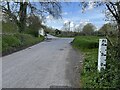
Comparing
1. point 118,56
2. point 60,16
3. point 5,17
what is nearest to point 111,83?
point 118,56

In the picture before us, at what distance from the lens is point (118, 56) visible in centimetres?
693

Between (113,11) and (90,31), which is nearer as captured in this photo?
(113,11)

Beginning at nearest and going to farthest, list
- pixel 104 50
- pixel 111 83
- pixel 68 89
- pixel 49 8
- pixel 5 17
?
1. pixel 111 83
2. pixel 68 89
3. pixel 104 50
4. pixel 5 17
5. pixel 49 8

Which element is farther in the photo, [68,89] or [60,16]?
[60,16]

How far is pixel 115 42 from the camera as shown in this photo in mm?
7301

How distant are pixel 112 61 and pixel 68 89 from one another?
5.65ft

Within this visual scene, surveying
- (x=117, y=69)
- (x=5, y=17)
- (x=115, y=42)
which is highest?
(x=5, y=17)

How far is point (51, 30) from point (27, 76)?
259 ft

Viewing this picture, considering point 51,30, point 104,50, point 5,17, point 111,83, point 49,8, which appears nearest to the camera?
point 111,83

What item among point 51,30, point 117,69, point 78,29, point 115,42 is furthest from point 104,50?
point 51,30

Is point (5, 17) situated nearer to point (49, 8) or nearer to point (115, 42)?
point (49, 8)

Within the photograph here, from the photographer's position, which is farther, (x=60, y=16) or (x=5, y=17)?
(x=60, y=16)

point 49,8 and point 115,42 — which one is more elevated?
point 49,8

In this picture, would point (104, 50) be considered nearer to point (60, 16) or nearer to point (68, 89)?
point (68, 89)
